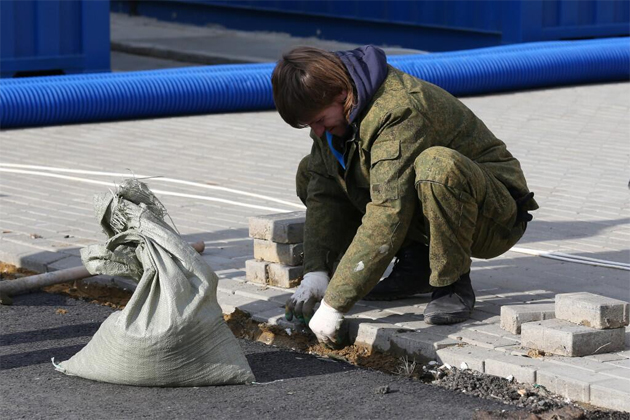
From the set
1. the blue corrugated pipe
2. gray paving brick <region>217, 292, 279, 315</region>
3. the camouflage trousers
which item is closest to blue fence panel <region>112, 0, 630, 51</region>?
the blue corrugated pipe

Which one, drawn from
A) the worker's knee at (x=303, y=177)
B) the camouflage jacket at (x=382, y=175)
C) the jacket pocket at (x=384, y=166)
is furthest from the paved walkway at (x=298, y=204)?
the jacket pocket at (x=384, y=166)

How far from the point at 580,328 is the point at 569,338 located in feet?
0.30

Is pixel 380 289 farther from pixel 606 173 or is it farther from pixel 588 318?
pixel 606 173

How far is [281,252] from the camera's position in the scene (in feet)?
16.7

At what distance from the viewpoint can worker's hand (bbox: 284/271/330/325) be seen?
4.46 m

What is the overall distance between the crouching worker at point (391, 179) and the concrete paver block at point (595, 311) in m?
0.46

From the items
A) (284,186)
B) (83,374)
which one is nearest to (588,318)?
(83,374)

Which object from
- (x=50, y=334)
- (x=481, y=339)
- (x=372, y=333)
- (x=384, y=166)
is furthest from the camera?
(x=50, y=334)

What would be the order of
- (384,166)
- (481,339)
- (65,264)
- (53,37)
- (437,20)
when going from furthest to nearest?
(437,20) < (53,37) < (65,264) < (481,339) < (384,166)

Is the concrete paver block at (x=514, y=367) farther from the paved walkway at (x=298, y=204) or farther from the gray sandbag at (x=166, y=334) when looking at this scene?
the gray sandbag at (x=166, y=334)

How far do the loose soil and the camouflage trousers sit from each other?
1.27ft

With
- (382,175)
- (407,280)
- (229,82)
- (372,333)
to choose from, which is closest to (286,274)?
(407,280)

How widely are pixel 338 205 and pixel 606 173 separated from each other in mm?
4048

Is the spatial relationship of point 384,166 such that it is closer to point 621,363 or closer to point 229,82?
point 621,363
